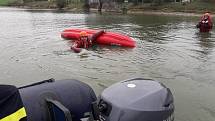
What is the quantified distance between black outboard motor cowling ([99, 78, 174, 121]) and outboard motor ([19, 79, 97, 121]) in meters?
0.24

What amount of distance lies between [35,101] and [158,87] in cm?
159

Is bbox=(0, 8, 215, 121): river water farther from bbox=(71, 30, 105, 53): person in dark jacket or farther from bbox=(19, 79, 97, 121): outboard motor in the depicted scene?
bbox=(19, 79, 97, 121): outboard motor

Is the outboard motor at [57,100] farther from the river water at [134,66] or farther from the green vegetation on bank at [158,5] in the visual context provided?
the green vegetation on bank at [158,5]

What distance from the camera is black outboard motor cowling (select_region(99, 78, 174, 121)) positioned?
13.9ft

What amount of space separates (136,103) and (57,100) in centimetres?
93

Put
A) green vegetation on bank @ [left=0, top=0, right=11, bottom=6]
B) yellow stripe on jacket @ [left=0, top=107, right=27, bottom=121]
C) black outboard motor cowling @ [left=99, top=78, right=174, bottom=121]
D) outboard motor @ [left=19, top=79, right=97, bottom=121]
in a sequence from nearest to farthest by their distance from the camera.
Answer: yellow stripe on jacket @ [left=0, top=107, right=27, bottom=121], outboard motor @ [left=19, top=79, right=97, bottom=121], black outboard motor cowling @ [left=99, top=78, right=174, bottom=121], green vegetation on bank @ [left=0, top=0, right=11, bottom=6]

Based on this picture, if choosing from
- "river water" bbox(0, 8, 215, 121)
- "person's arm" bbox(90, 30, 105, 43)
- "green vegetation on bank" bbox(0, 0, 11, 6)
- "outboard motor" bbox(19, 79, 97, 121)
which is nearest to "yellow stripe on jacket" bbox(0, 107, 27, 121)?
"outboard motor" bbox(19, 79, 97, 121)

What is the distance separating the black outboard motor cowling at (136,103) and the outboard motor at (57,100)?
241 mm

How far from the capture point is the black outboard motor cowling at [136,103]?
425 cm

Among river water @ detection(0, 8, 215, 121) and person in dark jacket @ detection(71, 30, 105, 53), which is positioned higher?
person in dark jacket @ detection(71, 30, 105, 53)

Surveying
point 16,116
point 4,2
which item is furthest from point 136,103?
point 4,2

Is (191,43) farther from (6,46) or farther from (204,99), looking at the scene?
(204,99)

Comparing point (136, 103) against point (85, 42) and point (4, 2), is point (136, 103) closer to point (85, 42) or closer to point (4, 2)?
point (85, 42)

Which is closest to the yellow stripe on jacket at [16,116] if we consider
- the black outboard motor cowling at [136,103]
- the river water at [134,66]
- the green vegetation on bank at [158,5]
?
the black outboard motor cowling at [136,103]
